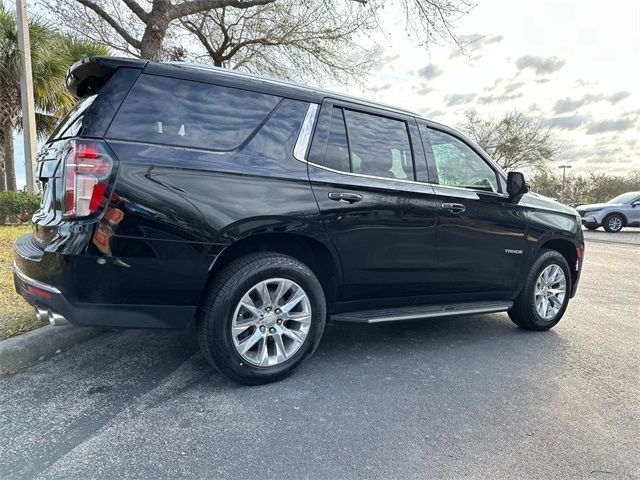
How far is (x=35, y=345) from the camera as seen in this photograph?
3.13 meters

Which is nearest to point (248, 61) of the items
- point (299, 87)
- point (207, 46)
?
point (207, 46)

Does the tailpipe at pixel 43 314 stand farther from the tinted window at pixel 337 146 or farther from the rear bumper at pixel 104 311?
the tinted window at pixel 337 146

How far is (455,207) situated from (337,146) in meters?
1.18

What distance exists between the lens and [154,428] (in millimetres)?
2398

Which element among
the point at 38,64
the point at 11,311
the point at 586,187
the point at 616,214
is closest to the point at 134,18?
the point at 38,64

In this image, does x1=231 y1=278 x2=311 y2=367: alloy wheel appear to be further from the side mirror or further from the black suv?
the side mirror

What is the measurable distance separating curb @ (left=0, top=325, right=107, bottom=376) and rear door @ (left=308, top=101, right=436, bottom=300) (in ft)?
6.95

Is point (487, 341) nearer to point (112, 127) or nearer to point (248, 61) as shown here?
point (112, 127)

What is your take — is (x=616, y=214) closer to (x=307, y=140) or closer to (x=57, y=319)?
(x=307, y=140)

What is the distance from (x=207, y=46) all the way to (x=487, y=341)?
1349 centimetres

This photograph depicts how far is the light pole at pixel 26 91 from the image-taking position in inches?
351

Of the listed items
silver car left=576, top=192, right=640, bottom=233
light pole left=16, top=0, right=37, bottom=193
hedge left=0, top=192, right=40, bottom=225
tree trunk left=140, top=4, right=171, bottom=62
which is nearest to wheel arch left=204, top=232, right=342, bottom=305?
hedge left=0, top=192, right=40, bottom=225

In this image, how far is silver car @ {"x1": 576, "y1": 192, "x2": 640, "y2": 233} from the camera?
59.0 ft

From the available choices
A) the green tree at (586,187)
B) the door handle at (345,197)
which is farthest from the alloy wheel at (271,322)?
the green tree at (586,187)
